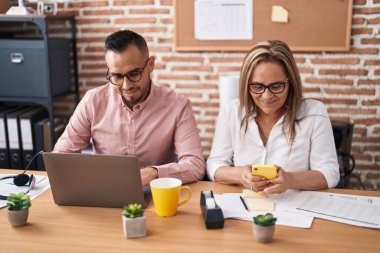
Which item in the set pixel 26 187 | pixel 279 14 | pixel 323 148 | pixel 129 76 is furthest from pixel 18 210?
pixel 279 14

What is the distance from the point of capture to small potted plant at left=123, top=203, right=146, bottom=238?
3.84 feet

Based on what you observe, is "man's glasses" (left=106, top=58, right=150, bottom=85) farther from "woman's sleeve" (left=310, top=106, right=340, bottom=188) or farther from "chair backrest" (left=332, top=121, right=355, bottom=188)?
"chair backrest" (left=332, top=121, right=355, bottom=188)

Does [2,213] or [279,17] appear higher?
[279,17]

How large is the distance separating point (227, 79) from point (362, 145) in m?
1.02

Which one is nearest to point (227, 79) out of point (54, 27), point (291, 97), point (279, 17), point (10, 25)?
point (279, 17)

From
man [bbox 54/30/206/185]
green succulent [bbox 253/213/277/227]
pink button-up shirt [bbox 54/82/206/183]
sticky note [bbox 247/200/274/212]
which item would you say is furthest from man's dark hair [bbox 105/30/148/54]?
green succulent [bbox 253/213/277/227]

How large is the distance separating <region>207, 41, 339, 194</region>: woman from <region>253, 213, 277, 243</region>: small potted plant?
1.18ft

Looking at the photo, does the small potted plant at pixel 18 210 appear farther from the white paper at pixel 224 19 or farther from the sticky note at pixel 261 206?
the white paper at pixel 224 19

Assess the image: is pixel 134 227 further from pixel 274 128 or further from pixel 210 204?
pixel 274 128

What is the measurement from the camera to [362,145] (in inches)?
113

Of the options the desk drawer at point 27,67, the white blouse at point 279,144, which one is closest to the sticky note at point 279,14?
the white blouse at point 279,144

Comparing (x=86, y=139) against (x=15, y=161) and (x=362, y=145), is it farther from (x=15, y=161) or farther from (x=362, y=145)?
(x=362, y=145)

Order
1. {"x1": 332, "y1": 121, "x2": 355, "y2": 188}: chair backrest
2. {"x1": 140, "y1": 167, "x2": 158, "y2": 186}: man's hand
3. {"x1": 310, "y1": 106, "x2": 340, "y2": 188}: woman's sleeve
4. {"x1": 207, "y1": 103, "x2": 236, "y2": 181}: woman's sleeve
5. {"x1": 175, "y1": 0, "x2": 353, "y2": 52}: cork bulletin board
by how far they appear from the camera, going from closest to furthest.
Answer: {"x1": 140, "y1": 167, "x2": 158, "y2": 186}: man's hand < {"x1": 310, "y1": 106, "x2": 340, "y2": 188}: woman's sleeve < {"x1": 207, "y1": 103, "x2": 236, "y2": 181}: woman's sleeve < {"x1": 332, "y1": 121, "x2": 355, "y2": 188}: chair backrest < {"x1": 175, "y1": 0, "x2": 353, "y2": 52}: cork bulletin board

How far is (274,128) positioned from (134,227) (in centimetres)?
78
